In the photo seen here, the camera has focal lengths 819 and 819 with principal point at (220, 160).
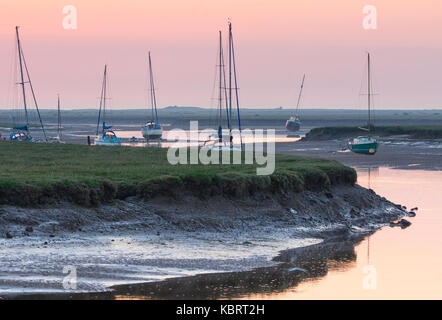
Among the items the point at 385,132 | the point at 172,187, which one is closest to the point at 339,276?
the point at 172,187

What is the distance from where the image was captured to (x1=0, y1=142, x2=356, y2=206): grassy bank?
871 inches

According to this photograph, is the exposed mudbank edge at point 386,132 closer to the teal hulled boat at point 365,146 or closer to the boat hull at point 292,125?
the teal hulled boat at point 365,146

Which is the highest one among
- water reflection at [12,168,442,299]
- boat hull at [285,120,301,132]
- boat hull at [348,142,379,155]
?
water reflection at [12,168,442,299]

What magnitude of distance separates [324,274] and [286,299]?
290 centimetres

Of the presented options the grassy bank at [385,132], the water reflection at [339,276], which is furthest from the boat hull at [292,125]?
the water reflection at [339,276]

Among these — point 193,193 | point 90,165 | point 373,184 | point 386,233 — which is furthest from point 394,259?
point 373,184

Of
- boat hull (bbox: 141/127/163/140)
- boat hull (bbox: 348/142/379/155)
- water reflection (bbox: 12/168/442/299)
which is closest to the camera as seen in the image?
water reflection (bbox: 12/168/442/299)

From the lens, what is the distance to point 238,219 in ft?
78.5

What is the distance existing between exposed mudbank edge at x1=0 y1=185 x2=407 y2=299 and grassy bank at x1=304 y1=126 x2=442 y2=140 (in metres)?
55.8

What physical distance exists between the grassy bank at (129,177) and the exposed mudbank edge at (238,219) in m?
0.36

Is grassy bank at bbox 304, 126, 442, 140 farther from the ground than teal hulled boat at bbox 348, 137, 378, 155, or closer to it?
closer to it

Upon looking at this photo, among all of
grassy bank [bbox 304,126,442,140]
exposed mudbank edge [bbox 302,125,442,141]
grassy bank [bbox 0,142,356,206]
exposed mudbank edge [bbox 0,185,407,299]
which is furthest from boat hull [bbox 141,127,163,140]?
exposed mudbank edge [bbox 0,185,407,299]

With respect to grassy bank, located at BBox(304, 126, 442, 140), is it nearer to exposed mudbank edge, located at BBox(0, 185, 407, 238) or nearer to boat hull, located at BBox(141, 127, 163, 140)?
boat hull, located at BBox(141, 127, 163, 140)

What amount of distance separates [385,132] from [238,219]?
2625 inches
